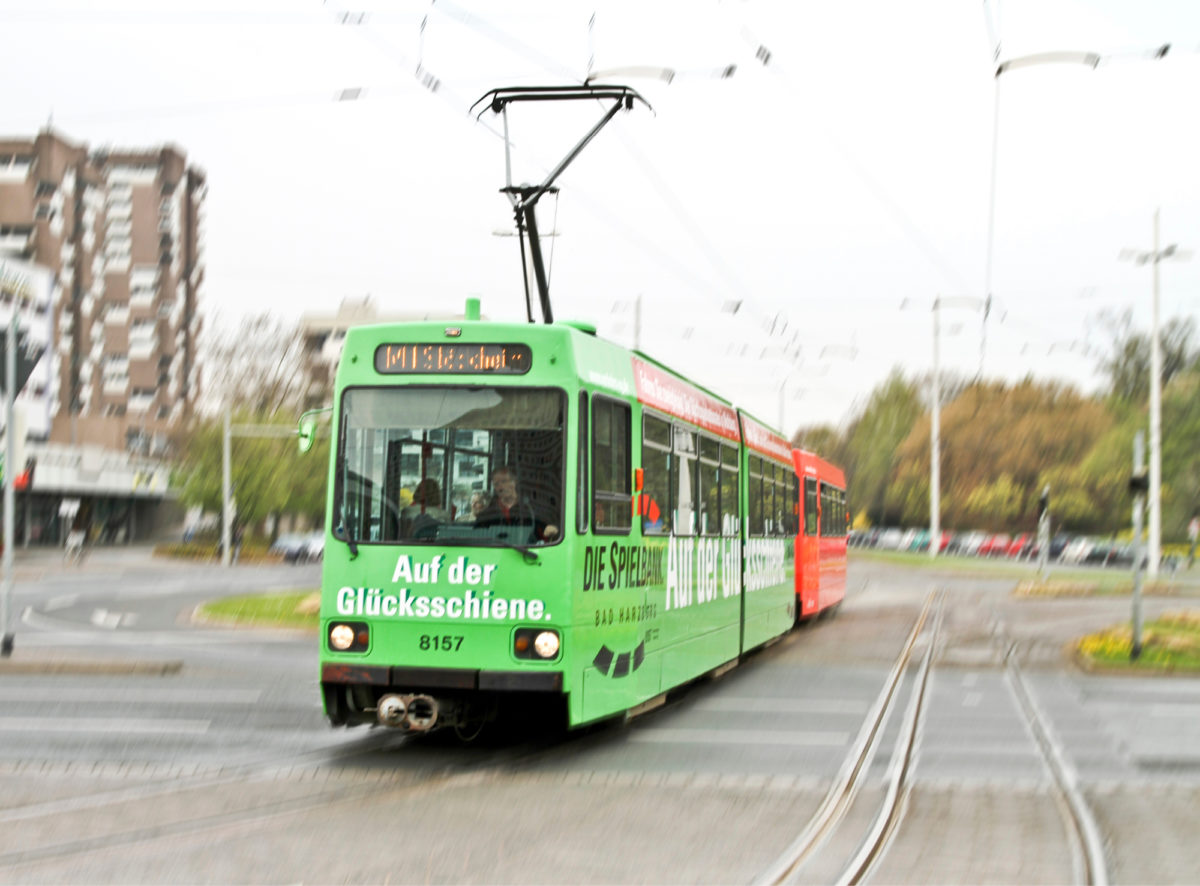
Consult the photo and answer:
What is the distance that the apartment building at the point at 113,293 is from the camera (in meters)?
88.4

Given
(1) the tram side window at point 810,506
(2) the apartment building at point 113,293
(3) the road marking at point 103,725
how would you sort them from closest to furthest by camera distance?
(3) the road marking at point 103,725 → (1) the tram side window at point 810,506 → (2) the apartment building at point 113,293

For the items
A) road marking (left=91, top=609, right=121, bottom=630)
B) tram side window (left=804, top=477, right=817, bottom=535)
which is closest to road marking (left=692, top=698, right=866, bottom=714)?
tram side window (left=804, top=477, right=817, bottom=535)

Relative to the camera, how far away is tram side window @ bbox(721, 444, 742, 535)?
50.0ft

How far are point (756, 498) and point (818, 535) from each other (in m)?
7.98

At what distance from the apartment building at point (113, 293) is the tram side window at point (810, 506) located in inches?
2507

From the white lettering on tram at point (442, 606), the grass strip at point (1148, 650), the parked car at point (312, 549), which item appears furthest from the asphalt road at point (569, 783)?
the parked car at point (312, 549)

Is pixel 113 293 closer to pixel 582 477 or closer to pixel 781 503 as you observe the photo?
pixel 781 503

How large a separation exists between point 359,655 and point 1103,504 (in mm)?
86528

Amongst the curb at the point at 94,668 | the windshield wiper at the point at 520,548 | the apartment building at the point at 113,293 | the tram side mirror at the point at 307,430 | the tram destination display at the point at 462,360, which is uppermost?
the apartment building at the point at 113,293

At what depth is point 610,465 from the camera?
10812mm

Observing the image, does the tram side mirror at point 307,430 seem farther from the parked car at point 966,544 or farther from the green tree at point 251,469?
the parked car at point 966,544

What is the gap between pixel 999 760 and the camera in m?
Result: 10.9

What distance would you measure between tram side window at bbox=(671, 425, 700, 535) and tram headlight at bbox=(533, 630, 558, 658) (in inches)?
122

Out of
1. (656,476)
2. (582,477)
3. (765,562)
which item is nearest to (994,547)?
(765,562)
